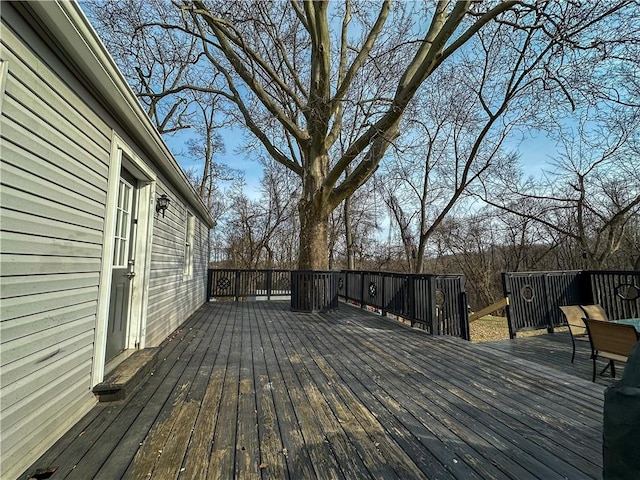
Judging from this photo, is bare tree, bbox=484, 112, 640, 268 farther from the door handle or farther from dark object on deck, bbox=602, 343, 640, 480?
the door handle

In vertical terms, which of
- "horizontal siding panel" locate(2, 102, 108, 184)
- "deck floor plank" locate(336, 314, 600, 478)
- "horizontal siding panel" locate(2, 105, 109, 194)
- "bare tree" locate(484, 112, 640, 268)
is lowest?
"deck floor plank" locate(336, 314, 600, 478)

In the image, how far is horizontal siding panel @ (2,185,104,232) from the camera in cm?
147

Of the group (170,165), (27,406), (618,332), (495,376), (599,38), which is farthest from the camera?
(599,38)

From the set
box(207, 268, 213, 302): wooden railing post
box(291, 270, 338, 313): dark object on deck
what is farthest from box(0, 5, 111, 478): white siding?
box(207, 268, 213, 302): wooden railing post

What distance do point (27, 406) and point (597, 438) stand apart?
3598 millimetres

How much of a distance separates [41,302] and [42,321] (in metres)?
0.12

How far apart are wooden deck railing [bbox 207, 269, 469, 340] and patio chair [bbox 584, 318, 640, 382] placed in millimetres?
1848

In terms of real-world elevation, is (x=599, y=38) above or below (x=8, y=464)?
above

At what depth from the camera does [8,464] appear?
1.44m

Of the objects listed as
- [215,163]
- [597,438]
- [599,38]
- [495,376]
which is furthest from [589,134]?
[215,163]

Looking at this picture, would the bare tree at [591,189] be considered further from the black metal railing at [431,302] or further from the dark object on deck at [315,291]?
the dark object on deck at [315,291]

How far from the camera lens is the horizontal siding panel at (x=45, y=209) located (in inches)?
57.9

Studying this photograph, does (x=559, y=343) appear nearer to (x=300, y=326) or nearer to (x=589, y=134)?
(x=300, y=326)

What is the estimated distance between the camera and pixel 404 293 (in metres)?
5.80
